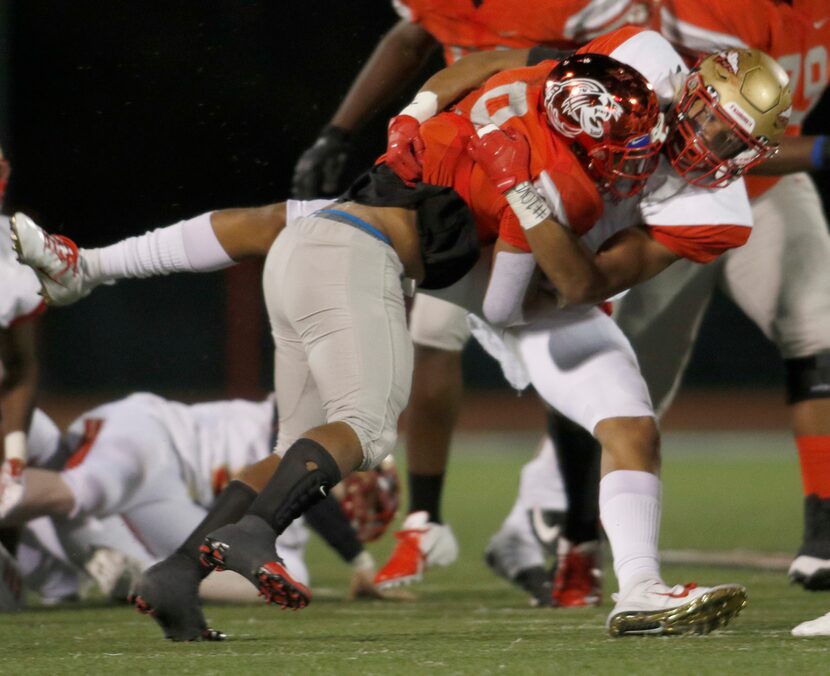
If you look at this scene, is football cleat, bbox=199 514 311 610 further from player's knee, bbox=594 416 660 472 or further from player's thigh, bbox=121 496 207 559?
player's thigh, bbox=121 496 207 559

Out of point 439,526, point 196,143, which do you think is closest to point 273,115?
point 196,143

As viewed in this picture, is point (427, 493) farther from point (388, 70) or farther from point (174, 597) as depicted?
point (174, 597)

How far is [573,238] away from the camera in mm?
3277

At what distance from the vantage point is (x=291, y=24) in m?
12.2

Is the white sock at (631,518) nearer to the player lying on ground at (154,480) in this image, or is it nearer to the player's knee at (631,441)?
the player's knee at (631,441)

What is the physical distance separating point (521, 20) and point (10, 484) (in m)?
1.78

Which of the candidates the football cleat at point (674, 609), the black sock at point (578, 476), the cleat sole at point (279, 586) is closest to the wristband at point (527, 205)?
the football cleat at point (674, 609)

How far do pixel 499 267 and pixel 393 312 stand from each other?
29 centimetres

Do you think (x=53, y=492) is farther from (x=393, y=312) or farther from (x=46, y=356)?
(x=46, y=356)

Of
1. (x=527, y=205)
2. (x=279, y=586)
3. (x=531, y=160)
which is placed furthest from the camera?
(x=531, y=160)

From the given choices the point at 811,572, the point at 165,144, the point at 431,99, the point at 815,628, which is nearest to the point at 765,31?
the point at 431,99

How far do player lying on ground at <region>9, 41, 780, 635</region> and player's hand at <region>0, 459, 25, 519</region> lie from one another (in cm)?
86

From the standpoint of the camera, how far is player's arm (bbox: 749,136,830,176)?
3938mm

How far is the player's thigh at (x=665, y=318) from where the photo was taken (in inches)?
170
